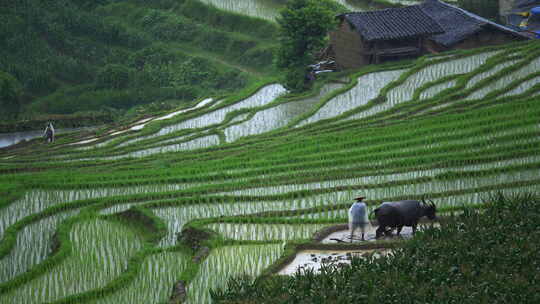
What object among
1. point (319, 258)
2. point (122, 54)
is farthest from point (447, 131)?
point (122, 54)

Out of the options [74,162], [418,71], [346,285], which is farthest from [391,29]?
[346,285]

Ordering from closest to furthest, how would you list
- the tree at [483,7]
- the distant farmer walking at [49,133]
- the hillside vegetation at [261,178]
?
the hillside vegetation at [261,178] → the distant farmer walking at [49,133] → the tree at [483,7]

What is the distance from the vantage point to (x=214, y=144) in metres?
18.0

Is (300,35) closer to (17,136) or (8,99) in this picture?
(17,136)

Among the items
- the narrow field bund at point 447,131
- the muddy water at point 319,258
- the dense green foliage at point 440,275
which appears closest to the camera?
the dense green foliage at point 440,275

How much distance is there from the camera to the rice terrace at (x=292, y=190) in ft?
24.6

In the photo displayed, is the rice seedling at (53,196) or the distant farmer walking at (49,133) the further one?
the distant farmer walking at (49,133)

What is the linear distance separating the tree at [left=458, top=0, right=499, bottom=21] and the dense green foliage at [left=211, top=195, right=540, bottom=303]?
22.0 meters

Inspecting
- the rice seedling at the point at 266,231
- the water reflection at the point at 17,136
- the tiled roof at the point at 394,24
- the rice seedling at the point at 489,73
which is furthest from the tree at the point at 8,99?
the rice seedling at the point at 266,231

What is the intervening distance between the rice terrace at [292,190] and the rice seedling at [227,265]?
0.03 meters

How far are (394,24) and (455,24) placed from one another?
109 inches

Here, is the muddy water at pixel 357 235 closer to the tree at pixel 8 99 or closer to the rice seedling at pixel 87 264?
the rice seedling at pixel 87 264

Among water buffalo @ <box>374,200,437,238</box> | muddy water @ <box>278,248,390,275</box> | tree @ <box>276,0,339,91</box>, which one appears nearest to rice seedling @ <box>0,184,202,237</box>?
muddy water @ <box>278,248,390,275</box>

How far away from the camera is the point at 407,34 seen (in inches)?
870
